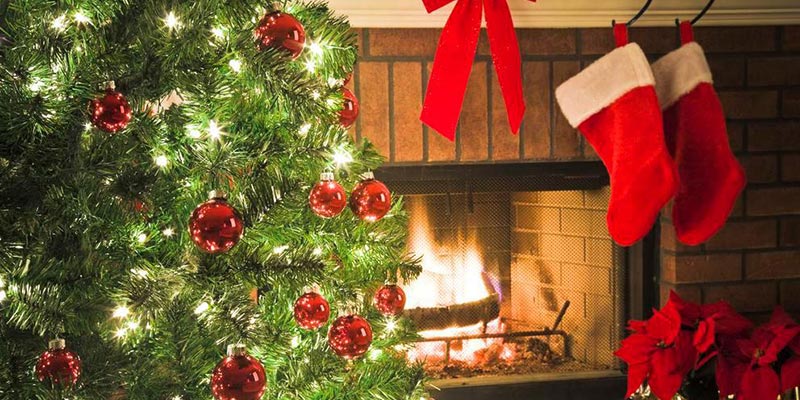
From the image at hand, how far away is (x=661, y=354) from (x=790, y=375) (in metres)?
0.24

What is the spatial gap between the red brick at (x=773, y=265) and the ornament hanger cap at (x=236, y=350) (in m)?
1.41

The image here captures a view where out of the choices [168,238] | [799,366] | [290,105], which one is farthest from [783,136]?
[168,238]

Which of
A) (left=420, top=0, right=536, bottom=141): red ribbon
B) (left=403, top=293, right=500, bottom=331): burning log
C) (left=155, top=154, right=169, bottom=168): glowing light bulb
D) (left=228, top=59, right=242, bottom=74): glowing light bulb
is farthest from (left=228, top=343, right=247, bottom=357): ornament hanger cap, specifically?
(left=403, top=293, right=500, bottom=331): burning log

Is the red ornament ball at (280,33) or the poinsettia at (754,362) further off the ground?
the red ornament ball at (280,33)

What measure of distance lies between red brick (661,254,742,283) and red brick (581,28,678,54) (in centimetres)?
48

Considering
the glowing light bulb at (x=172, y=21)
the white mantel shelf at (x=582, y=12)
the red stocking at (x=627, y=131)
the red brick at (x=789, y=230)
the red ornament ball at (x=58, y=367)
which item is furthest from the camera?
the red brick at (x=789, y=230)

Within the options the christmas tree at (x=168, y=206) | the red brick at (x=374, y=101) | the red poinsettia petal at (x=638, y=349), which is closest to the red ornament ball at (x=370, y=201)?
the christmas tree at (x=168, y=206)

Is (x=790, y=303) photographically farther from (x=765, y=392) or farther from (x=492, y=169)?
(x=492, y=169)

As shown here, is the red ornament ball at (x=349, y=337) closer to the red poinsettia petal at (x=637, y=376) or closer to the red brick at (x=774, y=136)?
the red poinsettia petal at (x=637, y=376)

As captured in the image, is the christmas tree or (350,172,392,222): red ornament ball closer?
the christmas tree

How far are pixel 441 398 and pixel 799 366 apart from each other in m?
0.75

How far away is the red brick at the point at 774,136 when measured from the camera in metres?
1.97

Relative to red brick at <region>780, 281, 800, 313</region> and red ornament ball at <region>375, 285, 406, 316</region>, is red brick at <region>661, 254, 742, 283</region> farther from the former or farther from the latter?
red ornament ball at <region>375, 285, 406, 316</region>

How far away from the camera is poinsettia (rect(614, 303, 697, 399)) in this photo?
66.0 inches
